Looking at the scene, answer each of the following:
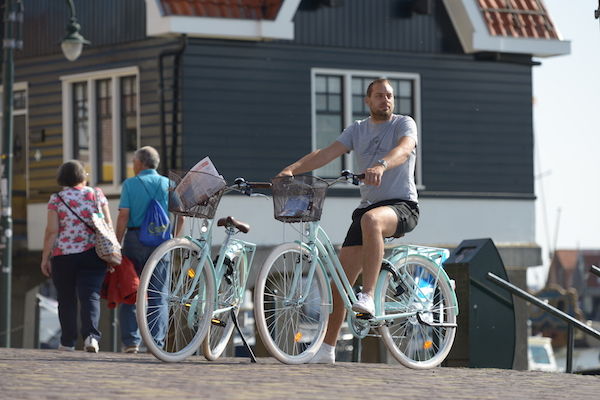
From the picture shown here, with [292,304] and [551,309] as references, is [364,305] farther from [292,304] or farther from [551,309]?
[551,309]

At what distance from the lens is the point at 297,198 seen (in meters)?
10.2

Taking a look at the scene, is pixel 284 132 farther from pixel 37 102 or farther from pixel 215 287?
pixel 215 287

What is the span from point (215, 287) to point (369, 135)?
1529 millimetres

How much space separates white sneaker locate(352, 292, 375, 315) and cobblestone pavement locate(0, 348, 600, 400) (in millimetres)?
390

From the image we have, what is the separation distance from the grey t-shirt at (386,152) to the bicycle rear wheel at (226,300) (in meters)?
0.97

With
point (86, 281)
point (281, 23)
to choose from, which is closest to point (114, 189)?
point (281, 23)

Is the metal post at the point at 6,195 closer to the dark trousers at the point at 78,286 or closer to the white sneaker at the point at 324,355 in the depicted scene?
the dark trousers at the point at 78,286

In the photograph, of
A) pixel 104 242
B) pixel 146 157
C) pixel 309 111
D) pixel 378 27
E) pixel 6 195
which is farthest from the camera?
pixel 378 27

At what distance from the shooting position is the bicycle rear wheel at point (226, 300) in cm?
1059

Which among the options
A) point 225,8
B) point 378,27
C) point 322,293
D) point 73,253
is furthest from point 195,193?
point 378,27

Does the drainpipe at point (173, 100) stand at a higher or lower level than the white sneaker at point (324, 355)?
higher

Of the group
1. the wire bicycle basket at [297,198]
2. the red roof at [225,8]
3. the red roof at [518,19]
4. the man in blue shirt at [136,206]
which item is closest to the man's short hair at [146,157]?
the man in blue shirt at [136,206]

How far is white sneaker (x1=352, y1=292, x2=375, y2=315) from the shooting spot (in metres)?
10.4

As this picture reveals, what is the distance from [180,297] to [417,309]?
1747 mm
